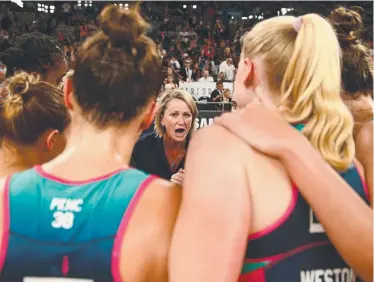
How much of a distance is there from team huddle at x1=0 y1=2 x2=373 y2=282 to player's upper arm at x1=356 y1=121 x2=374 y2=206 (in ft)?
0.11

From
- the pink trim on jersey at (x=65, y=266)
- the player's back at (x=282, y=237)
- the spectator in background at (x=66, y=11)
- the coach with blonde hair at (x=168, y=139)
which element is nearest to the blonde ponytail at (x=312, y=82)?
the player's back at (x=282, y=237)

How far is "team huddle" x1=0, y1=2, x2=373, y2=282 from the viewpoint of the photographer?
1.36 meters

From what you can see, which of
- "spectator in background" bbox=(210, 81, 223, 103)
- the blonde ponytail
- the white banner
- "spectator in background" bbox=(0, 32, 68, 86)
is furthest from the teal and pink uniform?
the white banner

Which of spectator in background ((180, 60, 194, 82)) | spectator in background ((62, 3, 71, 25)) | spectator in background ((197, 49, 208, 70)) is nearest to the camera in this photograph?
spectator in background ((180, 60, 194, 82))

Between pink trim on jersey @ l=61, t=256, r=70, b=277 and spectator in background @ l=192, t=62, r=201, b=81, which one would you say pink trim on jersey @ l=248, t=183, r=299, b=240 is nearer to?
pink trim on jersey @ l=61, t=256, r=70, b=277

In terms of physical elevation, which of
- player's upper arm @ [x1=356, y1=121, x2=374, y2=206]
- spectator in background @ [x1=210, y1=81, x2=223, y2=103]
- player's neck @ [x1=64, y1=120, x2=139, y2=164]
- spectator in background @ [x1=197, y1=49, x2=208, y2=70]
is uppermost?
player's neck @ [x1=64, y1=120, x2=139, y2=164]

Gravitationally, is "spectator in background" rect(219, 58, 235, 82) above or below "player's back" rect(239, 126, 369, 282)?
below

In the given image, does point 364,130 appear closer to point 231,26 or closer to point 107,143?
point 107,143

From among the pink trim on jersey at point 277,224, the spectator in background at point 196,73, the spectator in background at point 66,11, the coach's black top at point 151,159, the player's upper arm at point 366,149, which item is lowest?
the spectator in background at point 196,73

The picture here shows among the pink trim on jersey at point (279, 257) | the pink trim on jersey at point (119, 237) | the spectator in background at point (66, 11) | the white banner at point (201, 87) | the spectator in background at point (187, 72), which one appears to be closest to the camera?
the pink trim on jersey at point (119, 237)

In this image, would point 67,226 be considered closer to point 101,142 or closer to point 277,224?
point 101,142

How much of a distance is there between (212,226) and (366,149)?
601mm

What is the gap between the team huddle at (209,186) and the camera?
136 cm

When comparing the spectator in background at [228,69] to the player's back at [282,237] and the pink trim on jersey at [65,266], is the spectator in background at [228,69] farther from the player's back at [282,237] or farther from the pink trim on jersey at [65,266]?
the pink trim on jersey at [65,266]
